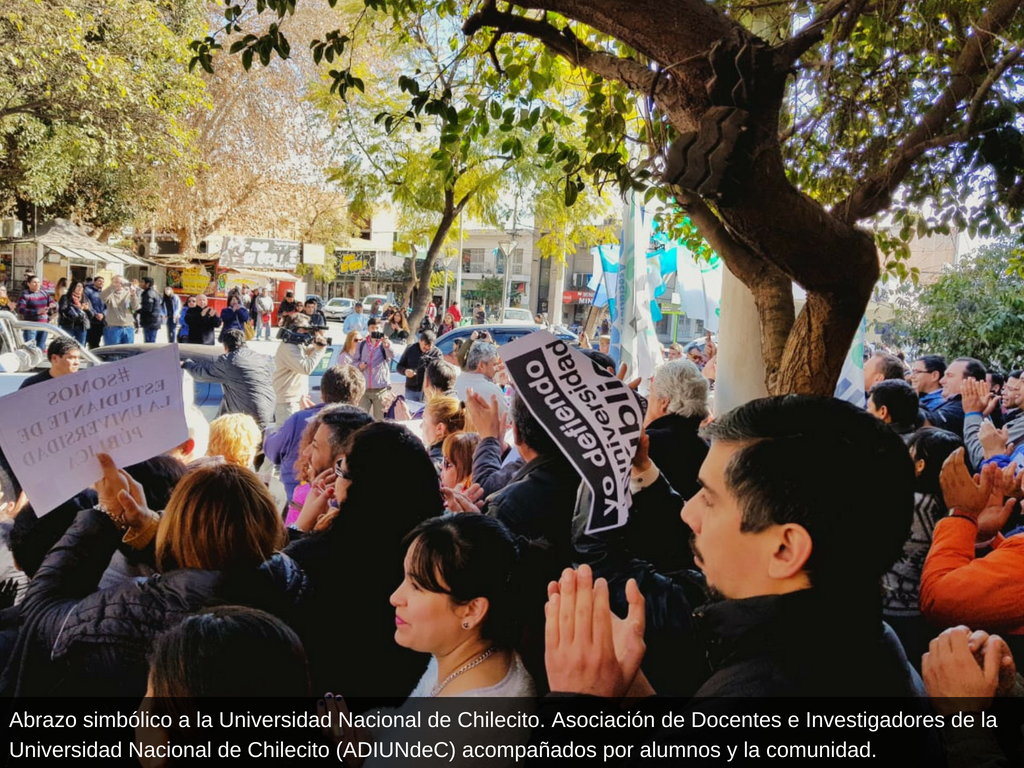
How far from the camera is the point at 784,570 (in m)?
1.44

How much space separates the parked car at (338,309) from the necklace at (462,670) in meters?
42.7

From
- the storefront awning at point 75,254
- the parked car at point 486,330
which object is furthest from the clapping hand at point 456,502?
the storefront awning at point 75,254

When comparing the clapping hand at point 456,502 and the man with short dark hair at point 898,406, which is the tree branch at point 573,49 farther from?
the man with short dark hair at point 898,406

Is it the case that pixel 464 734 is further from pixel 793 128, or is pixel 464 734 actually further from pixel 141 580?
pixel 793 128

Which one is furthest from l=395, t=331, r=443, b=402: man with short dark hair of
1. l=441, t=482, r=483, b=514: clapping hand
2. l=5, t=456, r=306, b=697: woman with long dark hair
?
l=5, t=456, r=306, b=697: woman with long dark hair

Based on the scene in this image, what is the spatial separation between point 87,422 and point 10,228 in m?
30.1

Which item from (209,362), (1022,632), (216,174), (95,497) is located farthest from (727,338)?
(216,174)

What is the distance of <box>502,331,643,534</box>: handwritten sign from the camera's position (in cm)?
239

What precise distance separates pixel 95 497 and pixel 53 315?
20.0 metres

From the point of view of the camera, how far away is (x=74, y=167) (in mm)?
21328

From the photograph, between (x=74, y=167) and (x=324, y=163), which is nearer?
(x=74, y=167)

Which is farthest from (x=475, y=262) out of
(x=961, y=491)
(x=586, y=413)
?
(x=586, y=413)

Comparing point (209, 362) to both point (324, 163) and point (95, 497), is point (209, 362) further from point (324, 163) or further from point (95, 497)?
point (324, 163)

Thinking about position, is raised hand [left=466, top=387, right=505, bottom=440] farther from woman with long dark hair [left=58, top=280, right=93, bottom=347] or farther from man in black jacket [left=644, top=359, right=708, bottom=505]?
woman with long dark hair [left=58, top=280, right=93, bottom=347]
